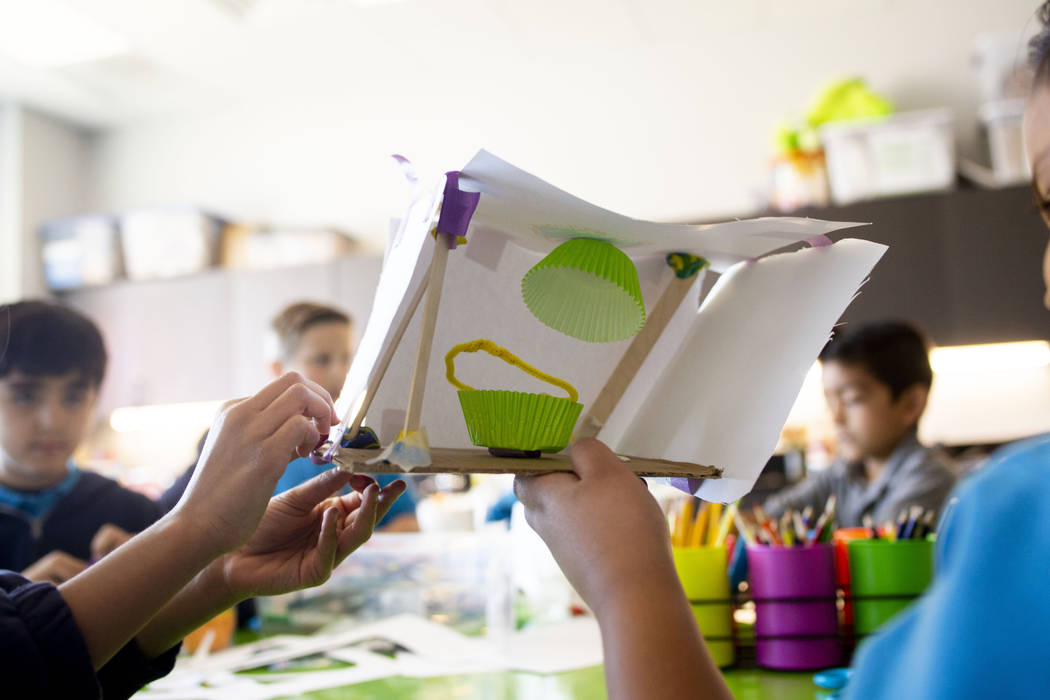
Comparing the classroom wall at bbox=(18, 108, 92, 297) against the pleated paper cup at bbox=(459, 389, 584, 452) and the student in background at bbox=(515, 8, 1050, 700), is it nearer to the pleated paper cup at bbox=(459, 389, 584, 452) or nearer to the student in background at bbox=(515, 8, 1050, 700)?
Result: the pleated paper cup at bbox=(459, 389, 584, 452)

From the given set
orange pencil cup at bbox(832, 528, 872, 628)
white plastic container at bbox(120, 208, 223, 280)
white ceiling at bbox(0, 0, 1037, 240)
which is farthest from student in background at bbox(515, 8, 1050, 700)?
white plastic container at bbox(120, 208, 223, 280)

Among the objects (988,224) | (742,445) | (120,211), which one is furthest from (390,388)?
(120,211)

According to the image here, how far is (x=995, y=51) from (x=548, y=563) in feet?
7.27

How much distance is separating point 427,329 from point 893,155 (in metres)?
2.30

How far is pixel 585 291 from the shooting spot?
1.82ft

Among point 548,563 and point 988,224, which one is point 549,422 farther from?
point 988,224

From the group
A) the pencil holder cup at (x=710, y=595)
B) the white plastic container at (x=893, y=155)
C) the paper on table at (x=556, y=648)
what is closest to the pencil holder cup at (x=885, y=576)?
the pencil holder cup at (x=710, y=595)

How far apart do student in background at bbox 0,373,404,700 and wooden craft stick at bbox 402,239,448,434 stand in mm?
71

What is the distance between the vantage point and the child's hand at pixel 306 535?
2.04ft

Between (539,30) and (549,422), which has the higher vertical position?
(539,30)

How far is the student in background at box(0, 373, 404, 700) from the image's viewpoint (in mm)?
484

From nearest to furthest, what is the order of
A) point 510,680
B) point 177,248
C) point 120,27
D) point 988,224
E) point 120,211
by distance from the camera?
point 510,680, point 988,224, point 120,27, point 177,248, point 120,211

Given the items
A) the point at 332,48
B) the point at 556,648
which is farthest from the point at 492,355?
the point at 332,48

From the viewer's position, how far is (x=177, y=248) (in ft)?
10.4
